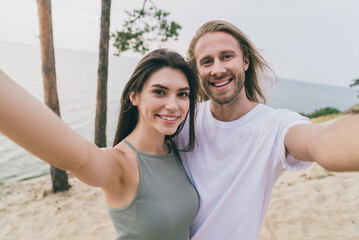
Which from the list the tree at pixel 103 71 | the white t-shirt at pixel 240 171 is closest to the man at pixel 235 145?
the white t-shirt at pixel 240 171

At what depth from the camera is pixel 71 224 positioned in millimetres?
4840

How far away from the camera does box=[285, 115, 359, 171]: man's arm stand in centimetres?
104

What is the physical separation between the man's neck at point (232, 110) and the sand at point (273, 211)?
8.61 feet

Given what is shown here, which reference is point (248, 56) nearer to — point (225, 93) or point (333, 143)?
point (225, 93)

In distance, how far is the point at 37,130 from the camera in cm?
89

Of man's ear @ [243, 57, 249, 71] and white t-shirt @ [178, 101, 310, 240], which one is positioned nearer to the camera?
→ white t-shirt @ [178, 101, 310, 240]

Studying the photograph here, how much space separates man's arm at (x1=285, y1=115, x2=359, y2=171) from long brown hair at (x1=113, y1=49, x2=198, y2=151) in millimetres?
948

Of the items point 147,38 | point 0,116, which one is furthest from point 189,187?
point 147,38

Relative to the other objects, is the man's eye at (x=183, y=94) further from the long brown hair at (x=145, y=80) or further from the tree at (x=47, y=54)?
the tree at (x=47, y=54)

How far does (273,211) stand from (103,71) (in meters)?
5.36

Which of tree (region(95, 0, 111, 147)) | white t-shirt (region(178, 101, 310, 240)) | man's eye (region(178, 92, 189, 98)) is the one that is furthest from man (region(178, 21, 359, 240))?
tree (region(95, 0, 111, 147))

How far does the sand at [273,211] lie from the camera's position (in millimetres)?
3895

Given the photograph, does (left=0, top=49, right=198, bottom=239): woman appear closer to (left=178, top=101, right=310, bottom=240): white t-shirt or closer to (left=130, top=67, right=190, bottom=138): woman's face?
(left=130, top=67, right=190, bottom=138): woman's face

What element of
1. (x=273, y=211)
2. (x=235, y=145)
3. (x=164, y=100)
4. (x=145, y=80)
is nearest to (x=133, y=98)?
(x=145, y=80)
